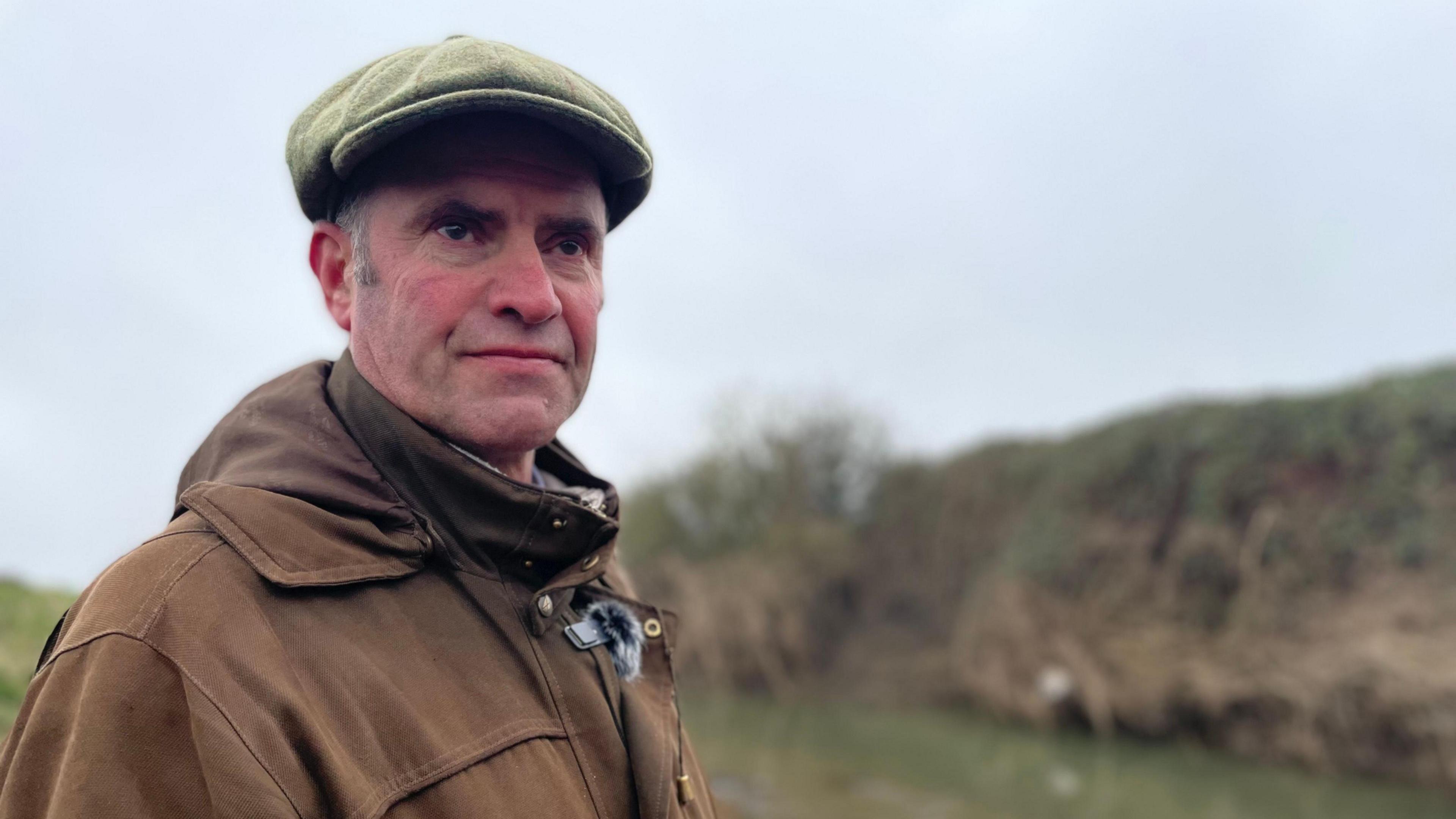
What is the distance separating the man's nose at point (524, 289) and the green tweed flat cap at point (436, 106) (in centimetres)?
25

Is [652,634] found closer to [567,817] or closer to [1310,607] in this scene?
[567,817]

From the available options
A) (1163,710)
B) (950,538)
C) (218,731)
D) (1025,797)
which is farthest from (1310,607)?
(218,731)

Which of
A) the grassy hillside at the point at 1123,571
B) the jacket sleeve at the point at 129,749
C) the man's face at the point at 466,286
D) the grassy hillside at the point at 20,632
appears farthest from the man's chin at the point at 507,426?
the grassy hillside at the point at 1123,571

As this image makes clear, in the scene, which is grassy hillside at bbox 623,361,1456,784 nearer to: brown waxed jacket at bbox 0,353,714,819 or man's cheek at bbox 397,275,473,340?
brown waxed jacket at bbox 0,353,714,819

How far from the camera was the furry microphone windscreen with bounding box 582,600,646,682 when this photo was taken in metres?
2.12

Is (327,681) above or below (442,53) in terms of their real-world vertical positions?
below

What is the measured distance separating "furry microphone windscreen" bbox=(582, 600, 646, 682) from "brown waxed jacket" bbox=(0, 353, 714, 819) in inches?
1.2

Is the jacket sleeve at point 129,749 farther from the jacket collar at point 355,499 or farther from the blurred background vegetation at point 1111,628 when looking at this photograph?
the blurred background vegetation at point 1111,628

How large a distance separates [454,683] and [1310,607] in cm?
1378

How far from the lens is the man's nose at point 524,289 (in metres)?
1.96

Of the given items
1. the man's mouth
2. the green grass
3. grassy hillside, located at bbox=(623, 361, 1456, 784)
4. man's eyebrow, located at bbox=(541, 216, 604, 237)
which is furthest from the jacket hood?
grassy hillside, located at bbox=(623, 361, 1456, 784)

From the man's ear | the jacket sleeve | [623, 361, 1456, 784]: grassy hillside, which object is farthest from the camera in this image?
[623, 361, 1456, 784]: grassy hillside

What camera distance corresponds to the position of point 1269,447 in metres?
15.1

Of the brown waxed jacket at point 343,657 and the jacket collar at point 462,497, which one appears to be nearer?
the brown waxed jacket at point 343,657
